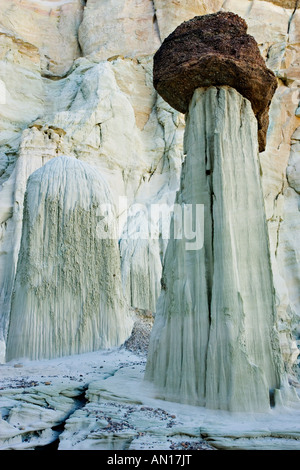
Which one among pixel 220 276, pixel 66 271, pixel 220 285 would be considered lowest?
pixel 220 285

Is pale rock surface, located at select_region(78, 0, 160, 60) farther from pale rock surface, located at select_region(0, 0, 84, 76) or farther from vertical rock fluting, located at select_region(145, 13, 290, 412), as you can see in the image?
vertical rock fluting, located at select_region(145, 13, 290, 412)

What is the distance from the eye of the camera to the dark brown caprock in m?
6.66

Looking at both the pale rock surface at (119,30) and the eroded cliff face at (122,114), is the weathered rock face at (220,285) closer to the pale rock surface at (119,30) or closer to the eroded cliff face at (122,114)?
the eroded cliff face at (122,114)

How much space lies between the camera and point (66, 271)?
1113cm

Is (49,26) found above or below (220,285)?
above

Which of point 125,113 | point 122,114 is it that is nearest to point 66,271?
point 122,114

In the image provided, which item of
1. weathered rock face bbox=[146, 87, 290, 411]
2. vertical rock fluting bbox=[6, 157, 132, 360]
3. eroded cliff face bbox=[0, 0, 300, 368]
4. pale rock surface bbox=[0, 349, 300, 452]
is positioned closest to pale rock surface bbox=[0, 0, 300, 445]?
eroded cliff face bbox=[0, 0, 300, 368]

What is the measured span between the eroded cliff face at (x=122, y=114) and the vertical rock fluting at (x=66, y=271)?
7.38 metres

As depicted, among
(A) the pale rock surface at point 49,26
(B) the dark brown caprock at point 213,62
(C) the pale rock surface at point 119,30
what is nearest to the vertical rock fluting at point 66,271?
(B) the dark brown caprock at point 213,62

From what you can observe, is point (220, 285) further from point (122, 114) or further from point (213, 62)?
point (122, 114)

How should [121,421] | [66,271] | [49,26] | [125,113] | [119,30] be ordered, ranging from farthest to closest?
[49,26] < [119,30] < [125,113] < [66,271] < [121,421]

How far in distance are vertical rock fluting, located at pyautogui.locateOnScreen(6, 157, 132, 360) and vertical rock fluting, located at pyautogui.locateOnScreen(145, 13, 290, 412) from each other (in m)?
4.64

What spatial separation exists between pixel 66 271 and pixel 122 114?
15452 mm
